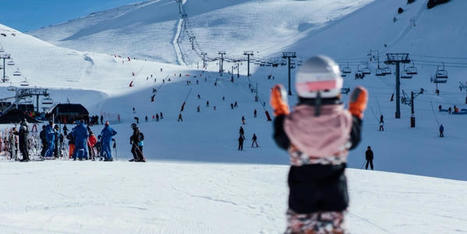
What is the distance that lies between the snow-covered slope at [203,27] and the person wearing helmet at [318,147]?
98.7 m

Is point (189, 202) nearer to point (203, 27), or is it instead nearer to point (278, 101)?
point (278, 101)

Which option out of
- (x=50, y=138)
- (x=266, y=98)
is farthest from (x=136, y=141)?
(x=266, y=98)

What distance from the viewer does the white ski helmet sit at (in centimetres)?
313

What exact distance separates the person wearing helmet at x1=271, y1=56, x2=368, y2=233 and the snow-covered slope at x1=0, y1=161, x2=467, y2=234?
3.14m

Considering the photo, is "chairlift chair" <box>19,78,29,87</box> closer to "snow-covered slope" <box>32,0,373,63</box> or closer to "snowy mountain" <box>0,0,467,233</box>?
"snowy mountain" <box>0,0,467,233</box>

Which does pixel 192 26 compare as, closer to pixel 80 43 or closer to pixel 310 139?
pixel 80 43

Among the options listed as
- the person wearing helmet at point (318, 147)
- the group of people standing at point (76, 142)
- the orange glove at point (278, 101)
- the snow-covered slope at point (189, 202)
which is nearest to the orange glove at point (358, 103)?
the person wearing helmet at point (318, 147)

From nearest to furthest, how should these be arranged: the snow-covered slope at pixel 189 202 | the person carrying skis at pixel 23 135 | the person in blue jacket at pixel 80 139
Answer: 1. the snow-covered slope at pixel 189 202
2. the person carrying skis at pixel 23 135
3. the person in blue jacket at pixel 80 139

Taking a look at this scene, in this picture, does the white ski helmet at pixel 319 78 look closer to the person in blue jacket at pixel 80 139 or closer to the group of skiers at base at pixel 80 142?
the group of skiers at base at pixel 80 142

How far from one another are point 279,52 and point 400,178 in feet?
295

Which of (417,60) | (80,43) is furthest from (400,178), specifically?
(80,43)

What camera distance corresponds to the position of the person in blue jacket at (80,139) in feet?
53.0

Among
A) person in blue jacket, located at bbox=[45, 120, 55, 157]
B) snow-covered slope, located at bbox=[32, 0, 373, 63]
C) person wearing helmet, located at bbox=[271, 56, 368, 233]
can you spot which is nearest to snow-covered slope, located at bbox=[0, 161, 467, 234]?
person wearing helmet, located at bbox=[271, 56, 368, 233]

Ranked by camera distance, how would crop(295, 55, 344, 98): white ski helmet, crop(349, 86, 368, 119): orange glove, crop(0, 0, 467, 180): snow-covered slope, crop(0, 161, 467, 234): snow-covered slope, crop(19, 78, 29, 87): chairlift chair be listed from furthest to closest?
crop(19, 78, 29, 87): chairlift chair < crop(0, 0, 467, 180): snow-covered slope < crop(0, 161, 467, 234): snow-covered slope < crop(349, 86, 368, 119): orange glove < crop(295, 55, 344, 98): white ski helmet
